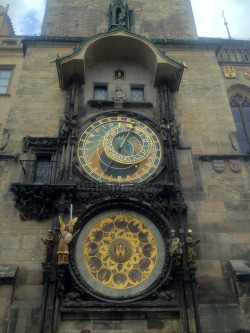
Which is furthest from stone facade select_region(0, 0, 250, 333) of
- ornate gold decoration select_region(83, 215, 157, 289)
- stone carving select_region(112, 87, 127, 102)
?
ornate gold decoration select_region(83, 215, 157, 289)

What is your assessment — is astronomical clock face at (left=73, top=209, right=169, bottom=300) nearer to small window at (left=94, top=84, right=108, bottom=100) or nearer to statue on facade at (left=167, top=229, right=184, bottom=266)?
statue on facade at (left=167, top=229, right=184, bottom=266)

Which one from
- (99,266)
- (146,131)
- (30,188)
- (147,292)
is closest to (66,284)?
(99,266)

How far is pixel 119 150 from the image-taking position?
397 inches

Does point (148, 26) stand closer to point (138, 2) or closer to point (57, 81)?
point (138, 2)

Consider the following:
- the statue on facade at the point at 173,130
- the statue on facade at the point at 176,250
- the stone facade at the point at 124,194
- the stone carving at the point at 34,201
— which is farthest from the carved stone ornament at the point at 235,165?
the stone carving at the point at 34,201

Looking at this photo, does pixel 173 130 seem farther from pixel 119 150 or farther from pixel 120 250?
pixel 120 250

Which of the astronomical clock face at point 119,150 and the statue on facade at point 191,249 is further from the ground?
the astronomical clock face at point 119,150

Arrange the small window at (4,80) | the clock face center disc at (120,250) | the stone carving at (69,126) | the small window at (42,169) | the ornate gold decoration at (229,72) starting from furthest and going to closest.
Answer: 1. the ornate gold decoration at (229,72)
2. the small window at (4,80)
3. the stone carving at (69,126)
4. the small window at (42,169)
5. the clock face center disc at (120,250)

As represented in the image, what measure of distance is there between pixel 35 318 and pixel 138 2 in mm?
14600

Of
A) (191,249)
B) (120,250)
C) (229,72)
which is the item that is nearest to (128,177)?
(120,250)

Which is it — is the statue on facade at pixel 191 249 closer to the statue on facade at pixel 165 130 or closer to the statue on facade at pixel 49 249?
the statue on facade at pixel 49 249

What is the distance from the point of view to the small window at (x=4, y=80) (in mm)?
12750

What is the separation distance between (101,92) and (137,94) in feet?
4.28

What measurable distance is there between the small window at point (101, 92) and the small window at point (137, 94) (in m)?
0.96
